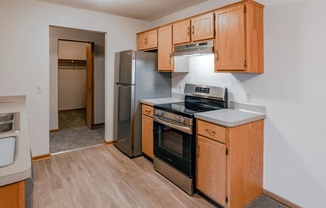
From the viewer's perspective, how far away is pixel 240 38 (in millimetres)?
2182

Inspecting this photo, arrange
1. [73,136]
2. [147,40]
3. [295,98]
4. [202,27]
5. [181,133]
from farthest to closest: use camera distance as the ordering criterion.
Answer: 1. [73,136]
2. [147,40]
3. [202,27]
4. [181,133]
5. [295,98]

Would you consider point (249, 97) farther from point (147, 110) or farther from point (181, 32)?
point (147, 110)

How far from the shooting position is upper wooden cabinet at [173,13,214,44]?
252 centimetres

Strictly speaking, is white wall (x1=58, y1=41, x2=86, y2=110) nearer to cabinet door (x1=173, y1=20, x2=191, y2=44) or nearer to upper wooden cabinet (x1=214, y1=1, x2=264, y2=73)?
cabinet door (x1=173, y1=20, x2=191, y2=44)

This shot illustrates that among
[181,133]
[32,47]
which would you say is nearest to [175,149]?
[181,133]

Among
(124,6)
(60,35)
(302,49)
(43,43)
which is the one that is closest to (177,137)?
(302,49)

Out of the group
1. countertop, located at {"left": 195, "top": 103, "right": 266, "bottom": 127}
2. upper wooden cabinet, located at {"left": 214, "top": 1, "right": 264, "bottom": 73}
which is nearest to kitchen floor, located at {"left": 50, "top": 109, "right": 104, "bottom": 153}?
countertop, located at {"left": 195, "top": 103, "right": 266, "bottom": 127}

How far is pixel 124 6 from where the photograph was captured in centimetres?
338

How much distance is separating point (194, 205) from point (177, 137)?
2.48 feet

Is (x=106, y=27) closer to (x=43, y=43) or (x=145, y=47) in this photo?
(x=145, y=47)

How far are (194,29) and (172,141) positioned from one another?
1450mm

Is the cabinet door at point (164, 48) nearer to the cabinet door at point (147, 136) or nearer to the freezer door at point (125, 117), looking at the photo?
the freezer door at point (125, 117)

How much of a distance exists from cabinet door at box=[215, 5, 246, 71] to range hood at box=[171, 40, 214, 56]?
0.31 ft

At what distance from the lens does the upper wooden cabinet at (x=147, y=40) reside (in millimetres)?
3535
